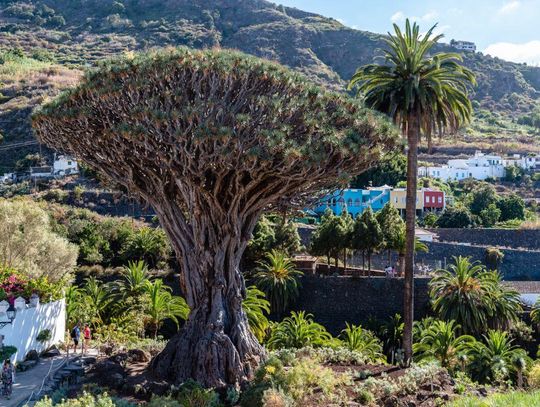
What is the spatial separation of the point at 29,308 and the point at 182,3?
4073 inches

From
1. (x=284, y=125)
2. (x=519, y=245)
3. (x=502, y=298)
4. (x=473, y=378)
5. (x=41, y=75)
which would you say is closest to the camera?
(x=284, y=125)

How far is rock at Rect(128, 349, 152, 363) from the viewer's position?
580 inches

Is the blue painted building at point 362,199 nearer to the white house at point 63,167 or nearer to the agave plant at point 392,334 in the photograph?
the white house at point 63,167

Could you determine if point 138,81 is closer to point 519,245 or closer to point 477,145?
point 519,245

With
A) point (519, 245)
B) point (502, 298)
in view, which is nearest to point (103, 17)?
point (519, 245)

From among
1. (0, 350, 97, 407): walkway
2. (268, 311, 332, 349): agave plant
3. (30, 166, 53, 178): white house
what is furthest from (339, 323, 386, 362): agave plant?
(30, 166, 53, 178): white house

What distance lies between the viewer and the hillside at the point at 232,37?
91.1 meters

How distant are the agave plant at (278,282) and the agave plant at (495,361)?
342 inches

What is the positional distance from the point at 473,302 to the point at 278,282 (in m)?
7.78

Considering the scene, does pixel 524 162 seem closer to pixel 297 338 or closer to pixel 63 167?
pixel 63 167

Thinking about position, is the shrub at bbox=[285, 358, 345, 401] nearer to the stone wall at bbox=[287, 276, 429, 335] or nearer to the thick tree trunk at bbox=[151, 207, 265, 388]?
Answer: the thick tree trunk at bbox=[151, 207, 265, 388]

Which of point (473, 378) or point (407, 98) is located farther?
point (473, 378)

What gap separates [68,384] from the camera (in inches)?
505

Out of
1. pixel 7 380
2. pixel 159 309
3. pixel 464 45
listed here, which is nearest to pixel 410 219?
pixel 159 309
